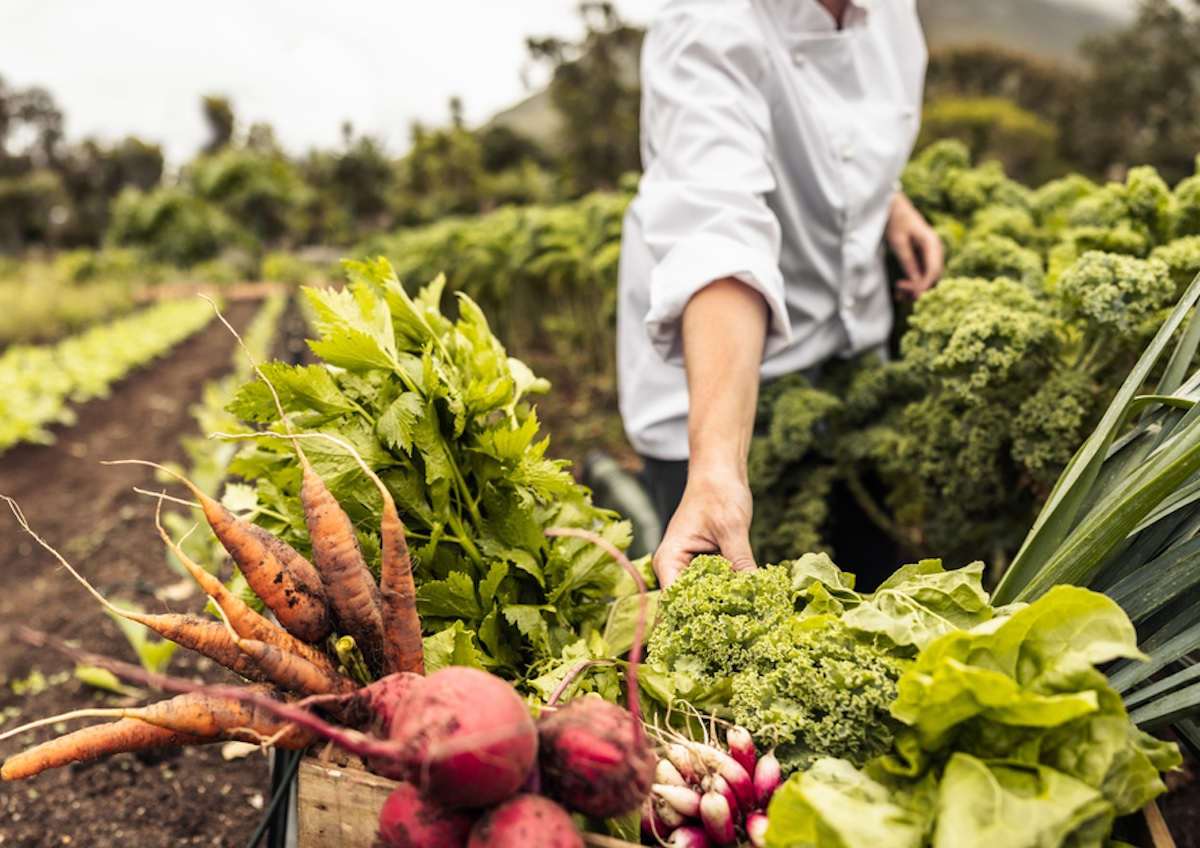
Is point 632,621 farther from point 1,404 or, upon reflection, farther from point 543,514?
point 1,404

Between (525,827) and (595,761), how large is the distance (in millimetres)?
A: 115

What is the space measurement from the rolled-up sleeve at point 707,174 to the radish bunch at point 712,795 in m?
1.08

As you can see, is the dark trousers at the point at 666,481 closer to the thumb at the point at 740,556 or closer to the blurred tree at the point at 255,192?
the thumb at the point at 740,556

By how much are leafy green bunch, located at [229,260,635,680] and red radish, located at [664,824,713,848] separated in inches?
19.1

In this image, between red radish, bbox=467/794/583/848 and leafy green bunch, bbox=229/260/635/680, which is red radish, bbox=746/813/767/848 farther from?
leafy green bunch, bbox=229/260/635/680

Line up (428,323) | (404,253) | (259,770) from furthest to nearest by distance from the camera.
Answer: (404,253)
(259,770)
(428,323)

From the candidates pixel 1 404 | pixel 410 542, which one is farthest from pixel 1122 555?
pixel 1 404

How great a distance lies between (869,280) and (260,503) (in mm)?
2132

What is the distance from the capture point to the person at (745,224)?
5.88 ft

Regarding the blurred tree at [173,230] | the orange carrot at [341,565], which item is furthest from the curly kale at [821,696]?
the blurred tree at [173,230]

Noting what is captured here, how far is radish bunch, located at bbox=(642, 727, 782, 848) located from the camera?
3.64 ft

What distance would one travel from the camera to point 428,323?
Answer: 1898mm

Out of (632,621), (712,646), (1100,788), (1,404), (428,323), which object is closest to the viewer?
(1100,788)

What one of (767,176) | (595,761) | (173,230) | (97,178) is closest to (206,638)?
(595,761)
